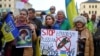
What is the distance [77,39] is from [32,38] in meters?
0.95

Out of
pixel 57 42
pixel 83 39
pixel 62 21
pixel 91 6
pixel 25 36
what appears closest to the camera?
pixel 83 39

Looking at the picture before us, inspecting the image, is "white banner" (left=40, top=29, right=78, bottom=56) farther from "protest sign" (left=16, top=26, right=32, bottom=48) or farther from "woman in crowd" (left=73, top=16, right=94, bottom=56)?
"protest sign" (left=16, top=26, right=32, bottom=48)

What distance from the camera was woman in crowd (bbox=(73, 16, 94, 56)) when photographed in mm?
7530

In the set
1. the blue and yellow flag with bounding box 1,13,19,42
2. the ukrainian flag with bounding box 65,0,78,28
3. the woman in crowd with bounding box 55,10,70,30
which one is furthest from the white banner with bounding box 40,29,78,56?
the ukrainian flag with bounding box 65,0,78,28

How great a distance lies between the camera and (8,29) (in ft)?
26.3

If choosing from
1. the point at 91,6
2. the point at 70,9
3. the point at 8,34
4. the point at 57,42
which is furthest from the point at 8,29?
the point at 91,6

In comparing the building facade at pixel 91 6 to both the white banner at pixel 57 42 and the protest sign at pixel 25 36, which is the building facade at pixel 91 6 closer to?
the white banner at pixel 57 42

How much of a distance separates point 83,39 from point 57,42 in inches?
22.6

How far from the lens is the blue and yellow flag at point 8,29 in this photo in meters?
7.92

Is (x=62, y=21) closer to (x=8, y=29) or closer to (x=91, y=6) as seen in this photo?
(x=8, y=29)

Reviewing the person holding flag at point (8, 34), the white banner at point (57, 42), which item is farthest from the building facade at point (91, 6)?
the white banner at point (57, 42)

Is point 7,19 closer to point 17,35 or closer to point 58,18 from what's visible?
point 17,35

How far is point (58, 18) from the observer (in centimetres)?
913

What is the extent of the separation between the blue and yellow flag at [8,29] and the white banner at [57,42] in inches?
27.0
